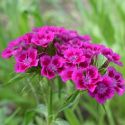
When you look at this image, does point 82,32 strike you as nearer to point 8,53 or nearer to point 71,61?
point 8,53

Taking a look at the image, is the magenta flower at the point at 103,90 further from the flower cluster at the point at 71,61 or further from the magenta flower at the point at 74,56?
the magenta flower at the point at 74,56

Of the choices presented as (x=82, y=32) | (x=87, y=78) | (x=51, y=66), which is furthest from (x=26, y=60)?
(x=82, y=32)

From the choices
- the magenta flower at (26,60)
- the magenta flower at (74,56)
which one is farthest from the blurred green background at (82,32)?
the magenta flower at (74,56)

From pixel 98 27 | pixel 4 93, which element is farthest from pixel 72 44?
pixel 98 27

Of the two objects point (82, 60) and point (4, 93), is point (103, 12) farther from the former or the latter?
point (82, 60)

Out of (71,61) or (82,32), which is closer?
(71,61)

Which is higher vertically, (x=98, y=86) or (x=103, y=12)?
(x=103, y=12)

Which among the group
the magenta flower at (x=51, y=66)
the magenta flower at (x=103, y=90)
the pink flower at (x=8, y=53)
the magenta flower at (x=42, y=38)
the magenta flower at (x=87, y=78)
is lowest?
the magenta flower at (x=103, y=90)

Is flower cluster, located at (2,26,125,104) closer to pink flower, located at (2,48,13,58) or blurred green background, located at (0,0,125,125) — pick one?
pink flower, located at (2,48,13,58)
